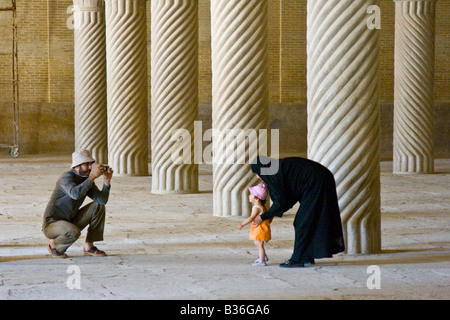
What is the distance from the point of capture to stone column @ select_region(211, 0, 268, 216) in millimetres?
9555

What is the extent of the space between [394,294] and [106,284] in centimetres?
209

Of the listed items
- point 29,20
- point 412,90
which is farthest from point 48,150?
point 412,90

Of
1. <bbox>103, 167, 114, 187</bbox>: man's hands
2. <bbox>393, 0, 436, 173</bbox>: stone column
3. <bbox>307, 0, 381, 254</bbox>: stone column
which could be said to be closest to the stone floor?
<bbox>307, 0, 381, 254</bbox>: stone column

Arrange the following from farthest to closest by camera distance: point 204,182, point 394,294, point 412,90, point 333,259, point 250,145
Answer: point 412,90 → point 204,182 → point 250,145 → point 333,259 → point 394,294

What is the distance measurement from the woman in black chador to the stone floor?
7.0 inches

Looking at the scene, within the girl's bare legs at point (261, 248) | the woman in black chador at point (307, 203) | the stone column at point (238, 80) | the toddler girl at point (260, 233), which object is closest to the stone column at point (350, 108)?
the woman in black chador at point (307, 203)

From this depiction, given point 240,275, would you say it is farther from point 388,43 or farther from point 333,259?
point 388,43

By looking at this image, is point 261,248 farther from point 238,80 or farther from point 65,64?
point 65,64

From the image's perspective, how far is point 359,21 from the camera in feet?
23.9

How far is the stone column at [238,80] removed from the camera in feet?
31.3

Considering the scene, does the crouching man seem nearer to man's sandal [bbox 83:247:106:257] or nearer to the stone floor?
man's sandal [bbox 83:247:106:257]

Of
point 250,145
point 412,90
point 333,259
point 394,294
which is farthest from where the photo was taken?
point 412,90

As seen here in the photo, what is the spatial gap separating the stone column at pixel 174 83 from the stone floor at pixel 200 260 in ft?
2.44

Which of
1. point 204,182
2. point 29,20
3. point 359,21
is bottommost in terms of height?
point 204,182
